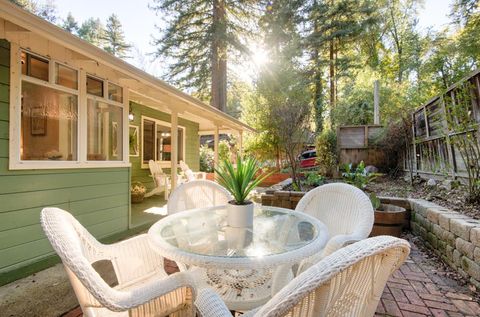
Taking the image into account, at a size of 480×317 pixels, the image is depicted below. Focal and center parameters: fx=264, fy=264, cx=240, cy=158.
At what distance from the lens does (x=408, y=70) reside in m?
15.3

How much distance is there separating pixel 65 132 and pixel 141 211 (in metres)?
2.55

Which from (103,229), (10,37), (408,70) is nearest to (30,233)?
(103,229)

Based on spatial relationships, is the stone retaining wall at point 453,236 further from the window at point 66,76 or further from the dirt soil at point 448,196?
the window at point 66,76

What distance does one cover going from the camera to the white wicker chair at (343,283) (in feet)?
2.23

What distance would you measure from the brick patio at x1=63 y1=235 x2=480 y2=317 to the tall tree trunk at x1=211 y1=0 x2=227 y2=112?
9.41 m

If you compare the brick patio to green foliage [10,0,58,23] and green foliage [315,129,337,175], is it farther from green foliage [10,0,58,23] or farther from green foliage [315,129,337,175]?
green foliage [10,0,58,23]

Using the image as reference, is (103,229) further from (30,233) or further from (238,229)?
(238,229)

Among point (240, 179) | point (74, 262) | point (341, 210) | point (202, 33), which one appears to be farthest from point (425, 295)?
point (202, 33)

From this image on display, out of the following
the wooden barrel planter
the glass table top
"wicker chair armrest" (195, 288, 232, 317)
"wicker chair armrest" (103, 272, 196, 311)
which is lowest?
the wooden barrel planter

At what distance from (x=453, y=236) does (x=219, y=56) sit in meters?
10.1

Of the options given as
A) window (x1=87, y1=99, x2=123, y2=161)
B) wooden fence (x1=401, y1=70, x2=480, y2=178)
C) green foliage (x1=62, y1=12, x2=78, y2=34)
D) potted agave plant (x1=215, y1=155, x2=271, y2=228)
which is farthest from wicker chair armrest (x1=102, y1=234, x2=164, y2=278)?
green foliage (x1=62, y1=12, x2=78, y2=34)

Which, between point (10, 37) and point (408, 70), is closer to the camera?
point (10, 37)

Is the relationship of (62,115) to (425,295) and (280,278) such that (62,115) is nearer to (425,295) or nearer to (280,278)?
(280,278)

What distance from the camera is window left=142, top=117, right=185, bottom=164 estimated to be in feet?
23.4
